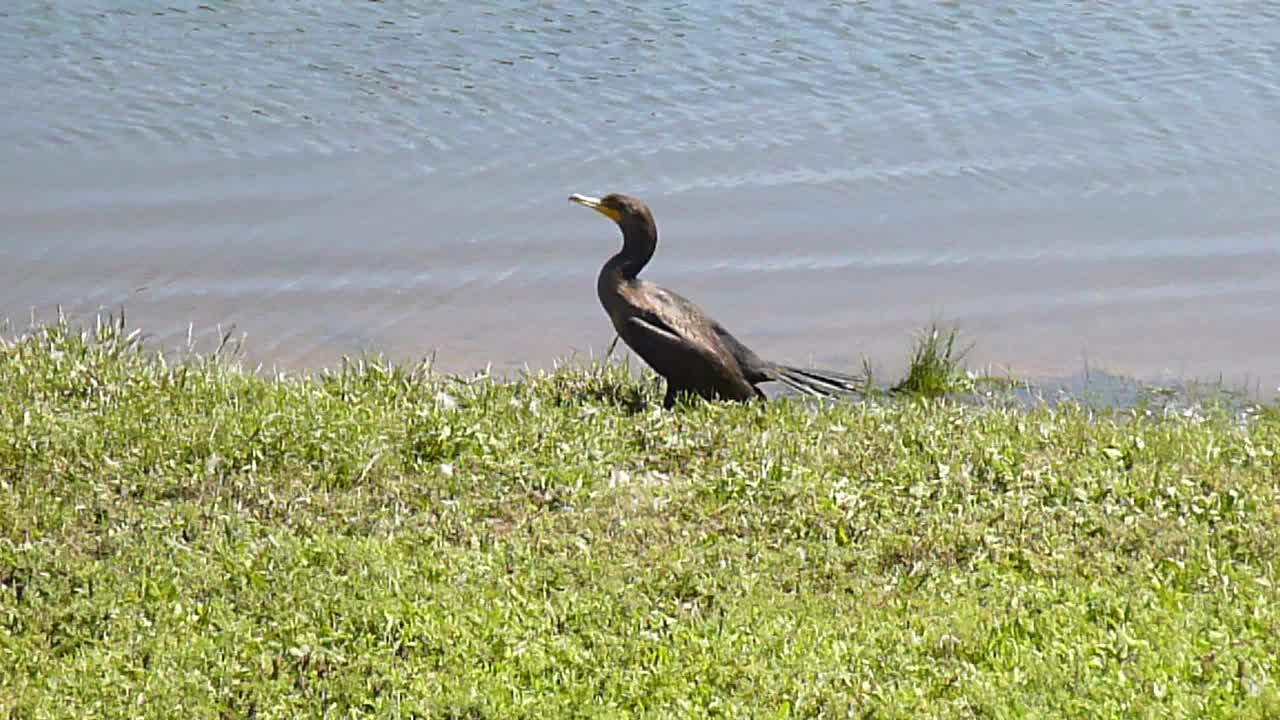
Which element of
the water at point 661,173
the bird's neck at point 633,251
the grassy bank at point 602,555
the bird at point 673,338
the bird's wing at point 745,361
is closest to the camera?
the grassy bank at point 602,555

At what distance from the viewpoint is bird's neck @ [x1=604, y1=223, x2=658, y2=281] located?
8438 millimetres

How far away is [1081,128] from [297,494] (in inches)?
346

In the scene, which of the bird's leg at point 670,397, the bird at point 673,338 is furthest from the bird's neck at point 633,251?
the bird's leg at point 670,397

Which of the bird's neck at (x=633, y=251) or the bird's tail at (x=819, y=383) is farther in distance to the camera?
the bird's tail at (x=819, y=383)

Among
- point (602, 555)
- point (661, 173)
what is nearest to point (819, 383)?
point (602, 555)

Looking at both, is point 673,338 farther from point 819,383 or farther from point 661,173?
point 661,173

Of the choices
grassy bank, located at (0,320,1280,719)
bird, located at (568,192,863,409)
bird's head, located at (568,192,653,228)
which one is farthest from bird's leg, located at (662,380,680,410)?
bird's head, located at (568,192,653,228)

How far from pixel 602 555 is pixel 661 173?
22.3 feet

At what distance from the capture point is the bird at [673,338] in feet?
26.2

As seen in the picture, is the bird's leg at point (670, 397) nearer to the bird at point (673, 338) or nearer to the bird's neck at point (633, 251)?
the bird at point (673, 338)

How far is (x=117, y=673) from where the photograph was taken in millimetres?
5043

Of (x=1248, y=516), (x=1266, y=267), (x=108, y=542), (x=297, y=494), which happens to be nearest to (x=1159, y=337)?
(x=1266, y=267)

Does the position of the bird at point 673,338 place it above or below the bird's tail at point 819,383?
above

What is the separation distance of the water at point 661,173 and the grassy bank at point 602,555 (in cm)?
258
